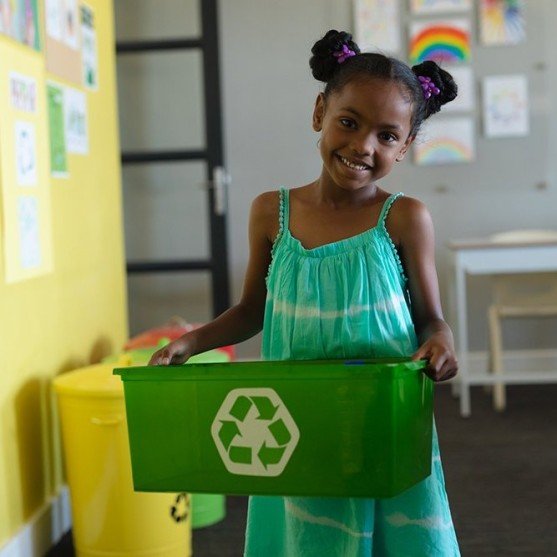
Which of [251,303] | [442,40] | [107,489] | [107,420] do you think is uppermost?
[442,40]

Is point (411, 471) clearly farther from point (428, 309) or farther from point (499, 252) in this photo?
point (499, 252)

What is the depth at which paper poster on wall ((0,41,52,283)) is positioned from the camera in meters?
2.30

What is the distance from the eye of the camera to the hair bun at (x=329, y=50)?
139 cm

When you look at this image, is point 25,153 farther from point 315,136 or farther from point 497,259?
point 315,136

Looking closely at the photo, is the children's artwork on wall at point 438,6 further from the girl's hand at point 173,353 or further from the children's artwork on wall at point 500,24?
the girl's hand at point 173,353

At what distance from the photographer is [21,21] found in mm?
2412

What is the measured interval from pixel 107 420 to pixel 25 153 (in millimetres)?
747

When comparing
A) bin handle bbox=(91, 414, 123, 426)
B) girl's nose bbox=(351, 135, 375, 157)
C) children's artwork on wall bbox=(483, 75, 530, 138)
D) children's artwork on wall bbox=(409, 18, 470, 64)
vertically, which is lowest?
bin handle bbox=(91, 414, 123, 426)

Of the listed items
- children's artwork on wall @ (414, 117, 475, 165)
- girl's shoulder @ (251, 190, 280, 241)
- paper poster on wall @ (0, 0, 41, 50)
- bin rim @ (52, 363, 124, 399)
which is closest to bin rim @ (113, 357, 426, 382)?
girl's shoulder @ (251, 190, 280, 241)

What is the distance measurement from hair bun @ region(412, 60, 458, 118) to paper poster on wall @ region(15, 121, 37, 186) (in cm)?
132

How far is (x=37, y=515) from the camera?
2.50m

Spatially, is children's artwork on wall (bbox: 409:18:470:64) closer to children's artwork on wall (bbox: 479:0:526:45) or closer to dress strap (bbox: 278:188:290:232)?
children's artwork on wall (bbox: 479:0:526:45)

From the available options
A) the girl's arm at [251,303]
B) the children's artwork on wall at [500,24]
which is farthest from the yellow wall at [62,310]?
the children's artwork on wall at [500,24]

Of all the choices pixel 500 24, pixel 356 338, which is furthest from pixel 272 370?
pixel 500 24
